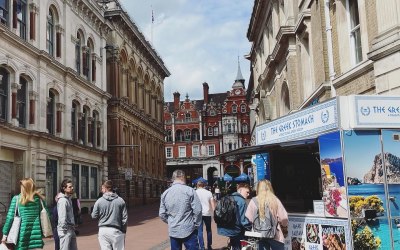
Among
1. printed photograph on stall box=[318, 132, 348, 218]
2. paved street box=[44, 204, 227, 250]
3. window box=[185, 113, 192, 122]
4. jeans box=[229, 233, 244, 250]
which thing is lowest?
paved street box=[44, 204, 227, 250]

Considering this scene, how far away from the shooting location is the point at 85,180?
1284 inches

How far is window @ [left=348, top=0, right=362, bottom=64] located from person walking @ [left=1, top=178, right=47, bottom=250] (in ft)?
34.1

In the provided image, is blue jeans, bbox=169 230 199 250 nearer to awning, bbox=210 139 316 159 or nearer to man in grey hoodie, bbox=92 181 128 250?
man in grey hoodie, bbox=92 181 128 250

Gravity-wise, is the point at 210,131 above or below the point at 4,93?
above

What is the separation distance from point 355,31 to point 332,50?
5.54 ft

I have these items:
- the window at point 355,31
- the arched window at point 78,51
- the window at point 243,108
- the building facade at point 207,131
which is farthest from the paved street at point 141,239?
the window at point 243,108

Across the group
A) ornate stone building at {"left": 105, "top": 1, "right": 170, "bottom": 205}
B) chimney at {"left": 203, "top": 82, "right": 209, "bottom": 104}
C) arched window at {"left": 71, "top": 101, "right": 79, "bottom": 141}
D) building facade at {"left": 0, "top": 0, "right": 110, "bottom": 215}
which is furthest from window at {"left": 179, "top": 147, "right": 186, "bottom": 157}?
arched window at {"left": 71, "top": 101, "right": 79, "bottom": 141}

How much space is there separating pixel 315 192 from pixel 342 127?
3399mm

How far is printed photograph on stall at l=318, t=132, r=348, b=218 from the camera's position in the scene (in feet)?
24.5

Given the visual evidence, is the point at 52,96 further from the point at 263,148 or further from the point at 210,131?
the point at 210,131

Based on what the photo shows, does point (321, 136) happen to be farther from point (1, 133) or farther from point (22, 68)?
point (22, 68)

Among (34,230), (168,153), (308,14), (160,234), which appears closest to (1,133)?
(160,234)

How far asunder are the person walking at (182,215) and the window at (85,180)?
2364cm

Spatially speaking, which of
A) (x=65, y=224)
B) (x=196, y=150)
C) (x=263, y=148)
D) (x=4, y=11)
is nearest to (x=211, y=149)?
(x=196, y=150)
